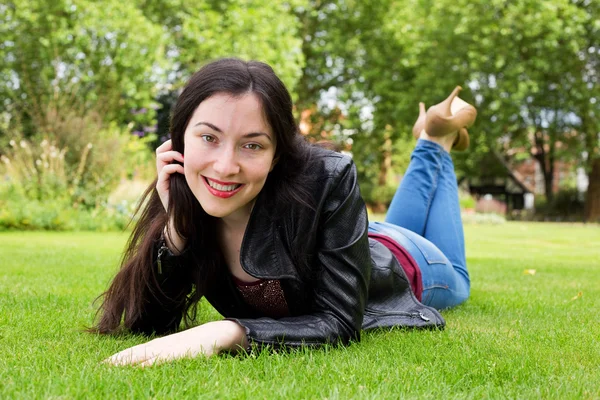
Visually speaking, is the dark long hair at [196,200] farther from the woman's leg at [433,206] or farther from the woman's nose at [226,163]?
the woman's leg at [433,206]

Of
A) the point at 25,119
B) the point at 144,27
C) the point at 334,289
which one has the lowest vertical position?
the point at 334,289

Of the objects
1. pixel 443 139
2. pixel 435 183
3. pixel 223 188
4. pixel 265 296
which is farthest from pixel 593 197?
pixel 223 188

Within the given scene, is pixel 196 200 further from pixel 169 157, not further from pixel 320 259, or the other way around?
pixel 320 259

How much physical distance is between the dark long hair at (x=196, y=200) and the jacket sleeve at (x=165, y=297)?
0.05ft

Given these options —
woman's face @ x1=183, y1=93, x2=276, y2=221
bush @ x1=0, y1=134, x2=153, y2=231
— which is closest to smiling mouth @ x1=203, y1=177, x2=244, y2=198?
woman's face @ x1=183, y1=93, x2=276, y2=221

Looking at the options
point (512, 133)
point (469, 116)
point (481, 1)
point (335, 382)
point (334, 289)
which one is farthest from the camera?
point (512, 133)

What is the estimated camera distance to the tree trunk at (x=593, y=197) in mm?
28641

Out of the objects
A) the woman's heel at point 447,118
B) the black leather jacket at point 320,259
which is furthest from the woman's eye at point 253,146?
the woman's heel at point 447,118

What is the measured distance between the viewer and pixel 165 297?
3.08 meters

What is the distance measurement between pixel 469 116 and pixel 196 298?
2.81 metres

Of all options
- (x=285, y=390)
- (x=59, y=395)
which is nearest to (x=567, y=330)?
(x=285, y=390)

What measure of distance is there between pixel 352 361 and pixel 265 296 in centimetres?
59

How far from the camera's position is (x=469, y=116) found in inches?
200

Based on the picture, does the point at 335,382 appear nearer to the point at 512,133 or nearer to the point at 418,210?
the point at 418,210
